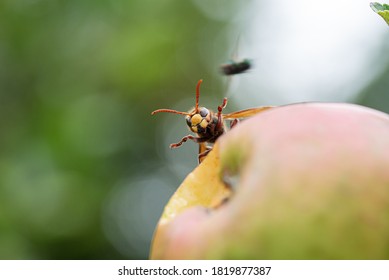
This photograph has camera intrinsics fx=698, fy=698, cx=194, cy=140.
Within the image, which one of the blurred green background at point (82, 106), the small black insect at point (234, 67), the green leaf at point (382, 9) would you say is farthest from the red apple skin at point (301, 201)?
the blurred green background at point (82, 106)

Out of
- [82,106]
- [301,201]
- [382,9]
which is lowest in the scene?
[301,201]

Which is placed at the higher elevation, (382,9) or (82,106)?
(82,106)

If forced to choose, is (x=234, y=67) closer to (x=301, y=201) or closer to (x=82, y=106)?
(x=301, y=201)

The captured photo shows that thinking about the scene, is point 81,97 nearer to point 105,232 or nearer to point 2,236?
point 105,232

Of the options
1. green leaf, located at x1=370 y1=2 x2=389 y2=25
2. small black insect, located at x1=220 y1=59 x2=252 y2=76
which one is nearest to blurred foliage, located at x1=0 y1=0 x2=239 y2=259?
small black insect, located at x1=220 y1=59 x2=252 y2=76

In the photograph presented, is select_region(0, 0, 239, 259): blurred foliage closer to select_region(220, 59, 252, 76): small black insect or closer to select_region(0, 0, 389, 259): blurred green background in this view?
select_region(0, 0, 389, 259): blurred green background

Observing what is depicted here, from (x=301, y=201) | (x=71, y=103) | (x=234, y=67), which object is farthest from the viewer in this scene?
(x=71, y=103)

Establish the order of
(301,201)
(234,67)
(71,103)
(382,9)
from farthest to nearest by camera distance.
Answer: (71,103) → (234,67) → (382,9) → (301,201)

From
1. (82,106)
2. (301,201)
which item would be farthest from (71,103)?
(301,201)
